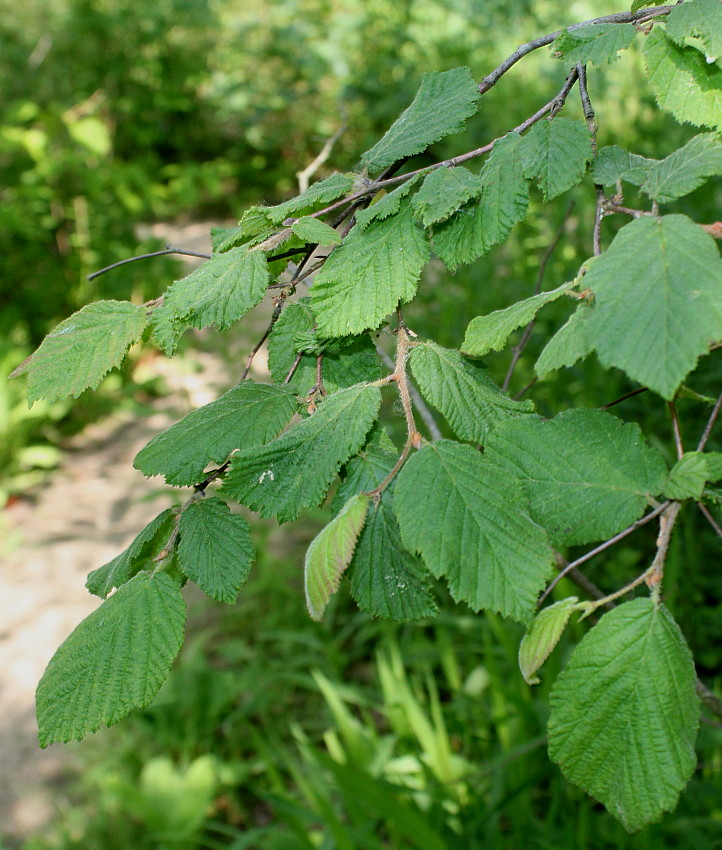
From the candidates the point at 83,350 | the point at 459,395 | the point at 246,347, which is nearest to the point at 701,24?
the point at 459,395

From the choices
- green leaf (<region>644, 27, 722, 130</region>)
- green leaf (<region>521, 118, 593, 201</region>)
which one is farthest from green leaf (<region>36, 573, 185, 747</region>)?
green leaf (<region>644, 27, 722, 130</region>)

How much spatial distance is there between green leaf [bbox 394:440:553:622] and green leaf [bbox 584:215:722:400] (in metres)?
0.11

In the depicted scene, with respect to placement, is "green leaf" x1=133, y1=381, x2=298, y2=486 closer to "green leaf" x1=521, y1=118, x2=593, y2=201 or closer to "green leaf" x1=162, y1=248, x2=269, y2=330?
"green leaf" x1=162, y1=248, x2=269, y2=330

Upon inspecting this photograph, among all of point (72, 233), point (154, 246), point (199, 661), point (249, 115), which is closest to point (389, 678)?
point (199, 661)

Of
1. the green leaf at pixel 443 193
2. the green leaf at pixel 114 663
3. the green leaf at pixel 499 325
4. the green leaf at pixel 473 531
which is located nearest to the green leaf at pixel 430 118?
the green leaf at pixel 443 193

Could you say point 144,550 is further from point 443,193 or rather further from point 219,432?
point 443,193

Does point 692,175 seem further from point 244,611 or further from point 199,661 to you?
point 244,611

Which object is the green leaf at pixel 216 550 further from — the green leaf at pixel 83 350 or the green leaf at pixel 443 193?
the green leaf at pixel 443 193

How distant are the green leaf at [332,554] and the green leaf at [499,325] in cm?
15

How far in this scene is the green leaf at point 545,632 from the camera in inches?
20.7

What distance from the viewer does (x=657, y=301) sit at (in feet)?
1.38

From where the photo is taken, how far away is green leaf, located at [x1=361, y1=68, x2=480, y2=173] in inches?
24.0

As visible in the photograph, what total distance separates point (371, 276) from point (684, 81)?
0.26 m

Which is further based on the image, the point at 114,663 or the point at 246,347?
the point at 246,347
